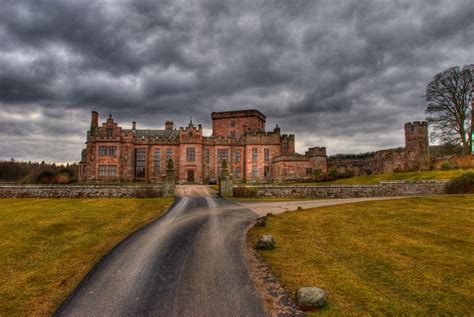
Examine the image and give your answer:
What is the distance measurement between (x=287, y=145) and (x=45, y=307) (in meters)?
56.3

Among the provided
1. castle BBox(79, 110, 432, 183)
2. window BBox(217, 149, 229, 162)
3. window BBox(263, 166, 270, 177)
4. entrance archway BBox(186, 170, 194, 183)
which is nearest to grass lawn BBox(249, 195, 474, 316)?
castle BBox(79, 110, 432, 183)

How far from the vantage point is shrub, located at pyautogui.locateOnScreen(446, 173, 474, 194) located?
91.9ft

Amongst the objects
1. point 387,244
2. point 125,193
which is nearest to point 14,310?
point 387,244

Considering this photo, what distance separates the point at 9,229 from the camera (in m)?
14.6

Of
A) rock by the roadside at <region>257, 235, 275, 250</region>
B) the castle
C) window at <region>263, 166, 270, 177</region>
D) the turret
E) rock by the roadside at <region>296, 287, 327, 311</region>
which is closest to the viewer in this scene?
rock by the roadside at <region>296, 287, 327, 311</region>

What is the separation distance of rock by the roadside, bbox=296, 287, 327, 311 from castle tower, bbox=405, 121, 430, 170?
46893 millimetres

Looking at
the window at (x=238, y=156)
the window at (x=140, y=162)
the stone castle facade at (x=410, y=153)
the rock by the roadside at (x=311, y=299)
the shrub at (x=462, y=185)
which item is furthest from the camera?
the window at (x=238, y=156)

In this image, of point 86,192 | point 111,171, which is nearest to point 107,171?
point 111,171

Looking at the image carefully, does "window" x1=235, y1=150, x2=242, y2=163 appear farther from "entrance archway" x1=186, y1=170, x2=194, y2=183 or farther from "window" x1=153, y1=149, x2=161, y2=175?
"window" x1=153, y1=149, x2=161, y2=175

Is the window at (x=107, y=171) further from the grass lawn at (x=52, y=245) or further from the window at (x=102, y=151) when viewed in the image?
the grass lawn at (x=52, y=245)

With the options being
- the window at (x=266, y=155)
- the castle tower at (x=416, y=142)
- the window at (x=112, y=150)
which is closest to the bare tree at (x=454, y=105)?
the castle tower at (x=416, y=142)

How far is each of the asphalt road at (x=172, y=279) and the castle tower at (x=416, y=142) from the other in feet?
141

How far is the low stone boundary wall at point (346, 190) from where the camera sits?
1195 inches

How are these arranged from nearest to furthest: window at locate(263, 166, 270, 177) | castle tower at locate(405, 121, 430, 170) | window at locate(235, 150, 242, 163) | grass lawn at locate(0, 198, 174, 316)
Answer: grass lawn at locate(0, 198, 174, 316), castle tower at locate(405, 121, 430, 170), window at locate(263, 166, 270, 177), window at locate(235, 150, 242, 163)
